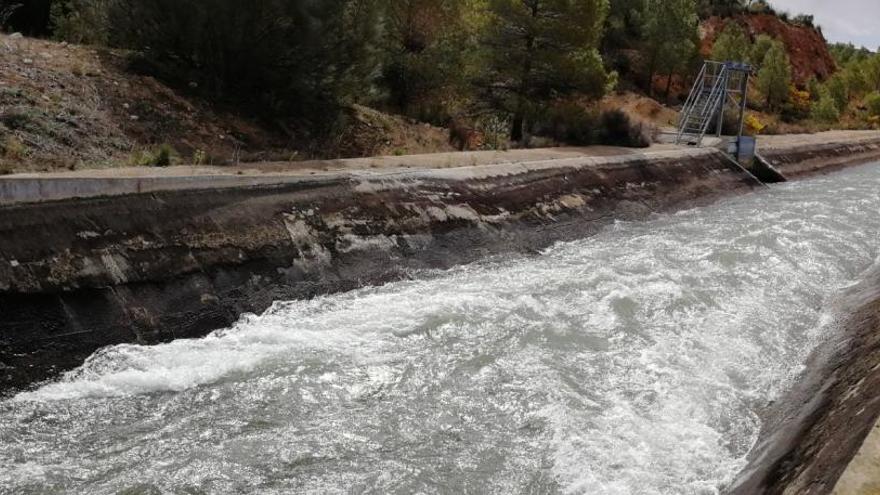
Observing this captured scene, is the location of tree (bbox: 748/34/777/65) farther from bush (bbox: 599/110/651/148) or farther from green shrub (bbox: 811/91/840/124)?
bush (bbox: 599/110/651/148)

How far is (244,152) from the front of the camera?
14.9m

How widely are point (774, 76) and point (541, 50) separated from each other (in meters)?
39.5

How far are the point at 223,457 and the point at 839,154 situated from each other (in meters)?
39.7

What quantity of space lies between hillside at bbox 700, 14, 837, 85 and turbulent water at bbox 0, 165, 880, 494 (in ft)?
199

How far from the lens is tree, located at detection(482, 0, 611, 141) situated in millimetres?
21516

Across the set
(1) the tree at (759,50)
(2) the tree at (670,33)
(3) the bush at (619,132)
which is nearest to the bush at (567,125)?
(3) the bush at (619,132)

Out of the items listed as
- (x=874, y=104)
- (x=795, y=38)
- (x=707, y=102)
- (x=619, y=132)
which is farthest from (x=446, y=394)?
(x=795, y=38)

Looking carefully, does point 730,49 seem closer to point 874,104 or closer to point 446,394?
point 874,104

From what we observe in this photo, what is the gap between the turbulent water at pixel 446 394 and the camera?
5.54m

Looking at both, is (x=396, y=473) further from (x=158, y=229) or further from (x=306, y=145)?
(x=306, y=145)

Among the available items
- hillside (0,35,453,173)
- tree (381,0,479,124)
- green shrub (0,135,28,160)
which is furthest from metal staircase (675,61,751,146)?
green shrub (0,135,28,160)

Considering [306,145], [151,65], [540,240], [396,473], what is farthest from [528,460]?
[151,65]

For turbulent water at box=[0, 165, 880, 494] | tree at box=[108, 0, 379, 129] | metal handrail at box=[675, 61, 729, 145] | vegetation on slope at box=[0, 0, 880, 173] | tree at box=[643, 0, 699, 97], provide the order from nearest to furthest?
turbulent water at box=[0, 165, 880, 494] → vegetation on slope at box=[0, 0, 880, 173] → tree at box=[108, 0, 379, 129] → metal handrail at box=[675, 61, 729, 145] → tree at box=[643, 0, 699, 97]

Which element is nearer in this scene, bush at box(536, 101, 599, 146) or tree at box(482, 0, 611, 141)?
tree at box(482, 0, 611, 141)
